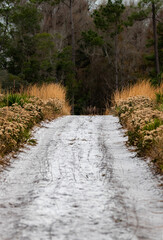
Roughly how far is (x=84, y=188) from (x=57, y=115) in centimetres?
739

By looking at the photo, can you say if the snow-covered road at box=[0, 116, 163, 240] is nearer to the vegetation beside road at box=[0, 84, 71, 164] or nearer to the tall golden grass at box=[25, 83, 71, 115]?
the vegetation beside road at box=[0, 84, 71, 164]

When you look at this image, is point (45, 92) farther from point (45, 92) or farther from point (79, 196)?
point (79, 196)

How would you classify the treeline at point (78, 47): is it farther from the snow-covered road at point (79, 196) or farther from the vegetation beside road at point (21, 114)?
the snow-covered road at point (79, 196)

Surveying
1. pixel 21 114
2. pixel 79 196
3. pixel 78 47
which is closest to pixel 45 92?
pixel 21 114

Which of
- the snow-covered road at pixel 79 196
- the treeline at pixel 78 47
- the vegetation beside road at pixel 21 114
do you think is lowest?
the snow-covered road at pixel 79 196

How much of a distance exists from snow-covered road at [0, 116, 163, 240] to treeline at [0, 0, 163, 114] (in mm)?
13260

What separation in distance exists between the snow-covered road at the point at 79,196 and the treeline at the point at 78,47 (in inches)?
522

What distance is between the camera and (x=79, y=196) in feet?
10.3

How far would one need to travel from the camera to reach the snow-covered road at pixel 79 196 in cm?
244

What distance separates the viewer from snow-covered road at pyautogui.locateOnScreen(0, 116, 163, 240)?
2.44 metres

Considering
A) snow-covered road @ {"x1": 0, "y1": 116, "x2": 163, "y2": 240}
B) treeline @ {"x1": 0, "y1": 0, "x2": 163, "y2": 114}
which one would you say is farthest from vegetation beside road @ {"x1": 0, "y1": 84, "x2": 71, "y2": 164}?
treeline @ {"x1": 0, "y1": 0, "x2": 163, "y2": 114}

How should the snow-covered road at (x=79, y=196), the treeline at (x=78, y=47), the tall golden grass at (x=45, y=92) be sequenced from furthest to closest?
the treeline at (x=78, y=47) → the tall golden grass at (x=45, y=92) → the snow-covered road at (x=79, y=196)

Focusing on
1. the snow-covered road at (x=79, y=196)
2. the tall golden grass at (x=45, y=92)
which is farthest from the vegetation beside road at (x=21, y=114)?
the snow-covered road at (x=79, y=196)

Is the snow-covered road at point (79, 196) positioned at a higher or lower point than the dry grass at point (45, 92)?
lower
